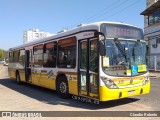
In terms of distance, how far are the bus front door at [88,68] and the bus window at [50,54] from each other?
2491 mm

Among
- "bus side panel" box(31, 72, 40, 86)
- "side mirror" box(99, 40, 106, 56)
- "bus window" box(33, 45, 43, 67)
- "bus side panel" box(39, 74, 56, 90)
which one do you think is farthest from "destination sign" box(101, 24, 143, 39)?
"bus side panel" box(31, 72, 40, 86)

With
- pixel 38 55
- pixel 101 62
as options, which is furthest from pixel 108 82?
pixel 38 55

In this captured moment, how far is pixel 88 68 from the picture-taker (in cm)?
1030

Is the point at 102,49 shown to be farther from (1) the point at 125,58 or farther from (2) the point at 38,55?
(2) the point at 38,55

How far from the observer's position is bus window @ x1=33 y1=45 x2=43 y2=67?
48.9ft

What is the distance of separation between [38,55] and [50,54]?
1946 mm

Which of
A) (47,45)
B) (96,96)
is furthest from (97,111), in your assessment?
(47,45)

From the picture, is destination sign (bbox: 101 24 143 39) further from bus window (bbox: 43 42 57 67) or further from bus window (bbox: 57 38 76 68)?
bus window (bbox: 43 42 57 67)

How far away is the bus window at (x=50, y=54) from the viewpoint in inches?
517

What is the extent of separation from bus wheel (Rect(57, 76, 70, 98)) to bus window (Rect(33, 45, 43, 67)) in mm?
2584

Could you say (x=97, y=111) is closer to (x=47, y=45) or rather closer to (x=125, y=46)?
(x=125, y=46)

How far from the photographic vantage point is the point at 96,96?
384 inches

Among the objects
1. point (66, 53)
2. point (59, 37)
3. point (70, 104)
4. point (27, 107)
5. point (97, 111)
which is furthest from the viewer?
point (59, 37)

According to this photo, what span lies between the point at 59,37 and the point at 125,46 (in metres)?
3.64
